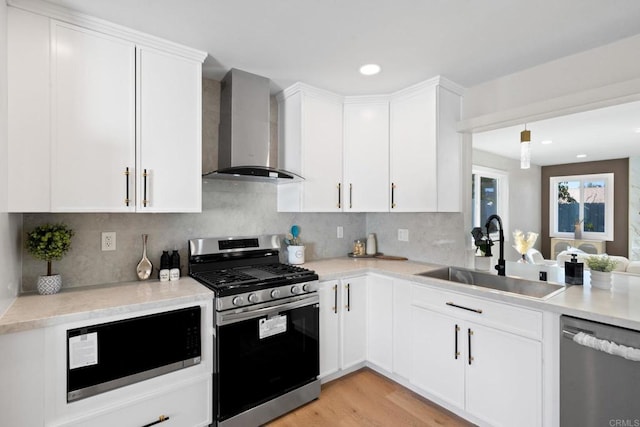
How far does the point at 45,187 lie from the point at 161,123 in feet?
2.21

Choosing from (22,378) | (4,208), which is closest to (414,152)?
(4,208)

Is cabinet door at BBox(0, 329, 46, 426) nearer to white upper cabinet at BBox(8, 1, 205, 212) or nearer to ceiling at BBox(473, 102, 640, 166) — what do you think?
white upper cabinet at BBox(8, 1, 205, 212)

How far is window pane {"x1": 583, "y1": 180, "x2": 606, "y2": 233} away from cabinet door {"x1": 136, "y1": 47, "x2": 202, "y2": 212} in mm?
6934

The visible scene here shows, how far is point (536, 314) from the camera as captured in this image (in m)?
1.66

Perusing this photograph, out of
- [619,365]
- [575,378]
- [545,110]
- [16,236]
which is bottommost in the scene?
[575,378]

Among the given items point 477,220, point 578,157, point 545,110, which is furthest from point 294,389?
point 578,157

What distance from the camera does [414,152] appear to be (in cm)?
256

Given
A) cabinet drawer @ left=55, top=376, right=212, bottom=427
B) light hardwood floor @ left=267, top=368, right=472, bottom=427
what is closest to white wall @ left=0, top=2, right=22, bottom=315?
Answer: cabinet drawer @ left=55, top=376, right=212, bottom=427

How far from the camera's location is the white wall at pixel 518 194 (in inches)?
203

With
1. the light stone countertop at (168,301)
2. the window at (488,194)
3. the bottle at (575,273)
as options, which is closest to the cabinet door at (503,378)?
the light stone countertop at (168,301)

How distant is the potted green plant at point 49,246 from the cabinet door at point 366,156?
6.52 feet

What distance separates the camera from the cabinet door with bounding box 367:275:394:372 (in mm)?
2439

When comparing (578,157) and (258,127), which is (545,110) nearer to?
(258,127)

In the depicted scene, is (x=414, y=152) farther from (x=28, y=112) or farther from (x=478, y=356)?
(x=28, y=112)
